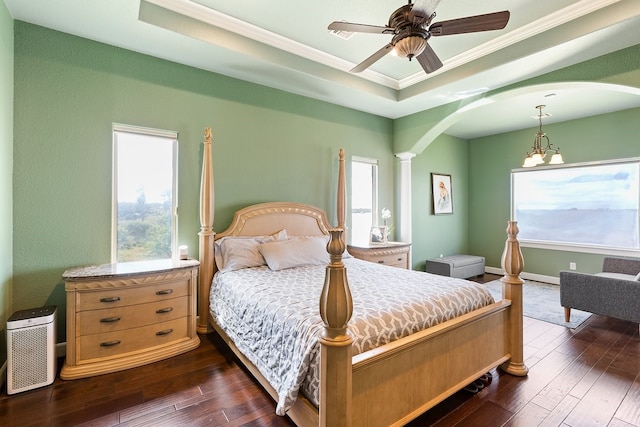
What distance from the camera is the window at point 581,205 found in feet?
15.5

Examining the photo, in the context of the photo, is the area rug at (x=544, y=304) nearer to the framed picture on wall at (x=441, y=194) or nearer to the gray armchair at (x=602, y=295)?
the gray armchair at (x=602, y=295)

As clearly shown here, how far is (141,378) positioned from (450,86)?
14.2ft

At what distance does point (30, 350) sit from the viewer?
216cm

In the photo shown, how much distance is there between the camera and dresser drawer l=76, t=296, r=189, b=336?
238cm

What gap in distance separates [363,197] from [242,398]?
11.3ft

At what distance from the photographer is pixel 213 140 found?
3426 millimetres

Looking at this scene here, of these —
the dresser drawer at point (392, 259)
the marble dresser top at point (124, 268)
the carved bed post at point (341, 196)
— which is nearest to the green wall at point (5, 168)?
the marble dresser top at point (124, 268)

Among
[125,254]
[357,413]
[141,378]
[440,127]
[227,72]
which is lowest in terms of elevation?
[141,378]

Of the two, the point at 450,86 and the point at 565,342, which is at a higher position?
the point at 450,86

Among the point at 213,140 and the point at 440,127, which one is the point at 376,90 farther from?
the point at 213,140

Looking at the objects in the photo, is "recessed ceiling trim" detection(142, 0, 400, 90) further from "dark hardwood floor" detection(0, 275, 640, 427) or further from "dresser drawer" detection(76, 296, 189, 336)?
Answer: "dark hardwood floor" detection(0, 275, 640, 427)

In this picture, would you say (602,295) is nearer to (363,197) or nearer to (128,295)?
(363,197)

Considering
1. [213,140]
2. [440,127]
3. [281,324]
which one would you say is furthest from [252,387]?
[440,127]

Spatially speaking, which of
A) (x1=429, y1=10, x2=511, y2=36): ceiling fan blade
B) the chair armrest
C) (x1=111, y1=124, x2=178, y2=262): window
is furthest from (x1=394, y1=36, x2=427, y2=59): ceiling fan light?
the chair armrest
